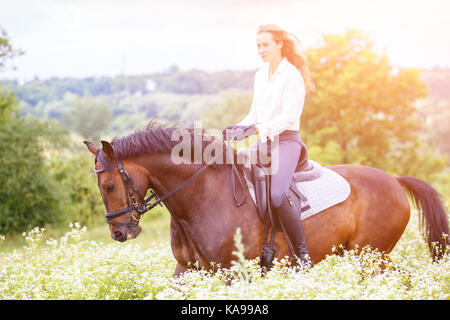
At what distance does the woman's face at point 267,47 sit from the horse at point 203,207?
1.27 meters

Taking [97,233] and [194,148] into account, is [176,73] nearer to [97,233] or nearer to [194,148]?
[97,233]

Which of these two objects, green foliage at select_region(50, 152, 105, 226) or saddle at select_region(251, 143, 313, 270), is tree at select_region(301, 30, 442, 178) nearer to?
green foliage at select_region(50, 152, 105, 226)

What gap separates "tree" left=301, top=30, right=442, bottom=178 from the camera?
2369cm

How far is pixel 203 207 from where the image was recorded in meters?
4.96

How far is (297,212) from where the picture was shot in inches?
205

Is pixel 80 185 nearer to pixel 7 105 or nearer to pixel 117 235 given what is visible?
pixel 7 105

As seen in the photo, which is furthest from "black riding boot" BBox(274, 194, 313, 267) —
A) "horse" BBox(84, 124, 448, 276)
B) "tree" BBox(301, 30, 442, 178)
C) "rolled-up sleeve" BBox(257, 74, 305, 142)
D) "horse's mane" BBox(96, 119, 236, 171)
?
"tree" BBox(301, 30, 442, 178)

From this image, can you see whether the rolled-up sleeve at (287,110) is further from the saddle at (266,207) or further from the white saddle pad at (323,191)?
the white saddle pad at (323,191)

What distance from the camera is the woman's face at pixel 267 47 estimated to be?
533 centimetres
